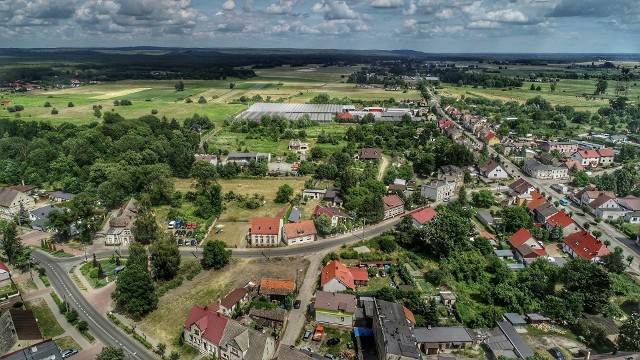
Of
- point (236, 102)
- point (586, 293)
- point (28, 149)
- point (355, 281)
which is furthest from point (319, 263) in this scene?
point (236, 102)

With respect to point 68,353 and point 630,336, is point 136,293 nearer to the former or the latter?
point 68,353

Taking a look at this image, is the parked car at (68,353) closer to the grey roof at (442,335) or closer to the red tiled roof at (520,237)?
the grey roof at (442,335)

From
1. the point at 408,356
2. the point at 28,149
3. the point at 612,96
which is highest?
the point at 612,96

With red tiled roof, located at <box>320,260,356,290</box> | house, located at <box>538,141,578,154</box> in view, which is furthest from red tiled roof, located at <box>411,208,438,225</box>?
house, located at <box>538,141,578,154</box>

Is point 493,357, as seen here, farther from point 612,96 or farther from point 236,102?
point 612,96

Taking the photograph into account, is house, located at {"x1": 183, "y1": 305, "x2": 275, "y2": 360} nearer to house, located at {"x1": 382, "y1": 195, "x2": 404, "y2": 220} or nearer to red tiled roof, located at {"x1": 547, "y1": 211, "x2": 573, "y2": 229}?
house, located at {"x1": 382, "y1": 195, "x2": 404, "y2": 220}

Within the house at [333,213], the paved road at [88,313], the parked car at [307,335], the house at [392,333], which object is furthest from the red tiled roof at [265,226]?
the house at [392,333]
